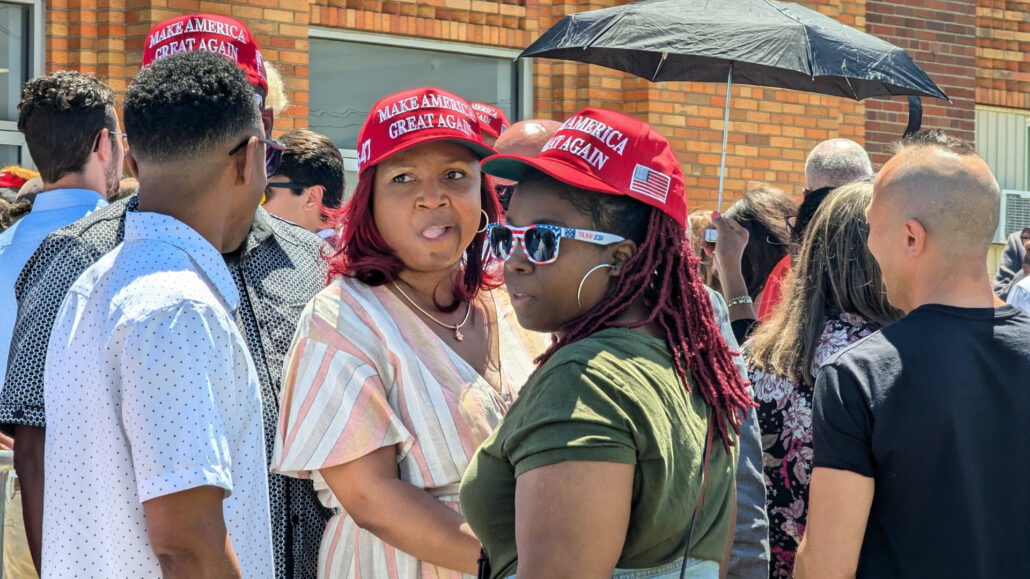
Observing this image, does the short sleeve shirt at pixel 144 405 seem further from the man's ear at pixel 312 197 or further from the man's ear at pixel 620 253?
the man's ear at pixel 312 197

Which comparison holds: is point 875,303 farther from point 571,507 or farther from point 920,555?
point 571,507

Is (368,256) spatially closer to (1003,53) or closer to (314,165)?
(314,165)

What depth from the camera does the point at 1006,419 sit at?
9.09ft

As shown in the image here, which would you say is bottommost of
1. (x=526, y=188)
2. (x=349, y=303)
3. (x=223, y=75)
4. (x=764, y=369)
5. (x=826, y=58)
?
(x=764, y=369)

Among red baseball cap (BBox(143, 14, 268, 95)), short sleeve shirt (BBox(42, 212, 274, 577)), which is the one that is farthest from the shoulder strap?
red baseball cap (BBox(143, 14, 268, 95))

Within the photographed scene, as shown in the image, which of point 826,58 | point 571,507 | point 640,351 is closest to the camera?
point 571,507

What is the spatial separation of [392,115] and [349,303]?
53cm

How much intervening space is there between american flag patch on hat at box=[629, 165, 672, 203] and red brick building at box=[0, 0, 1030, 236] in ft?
17.9

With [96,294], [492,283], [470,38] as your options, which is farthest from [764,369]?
[470,38]

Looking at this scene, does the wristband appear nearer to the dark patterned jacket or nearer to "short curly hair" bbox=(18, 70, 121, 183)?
the dark patterned jacket

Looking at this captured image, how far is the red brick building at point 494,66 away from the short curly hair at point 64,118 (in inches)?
128

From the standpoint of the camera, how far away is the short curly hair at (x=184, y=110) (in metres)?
2.41

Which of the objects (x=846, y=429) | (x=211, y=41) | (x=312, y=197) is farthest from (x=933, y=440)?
(x=312, y=197)

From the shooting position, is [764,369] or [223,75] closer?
[223,75]
